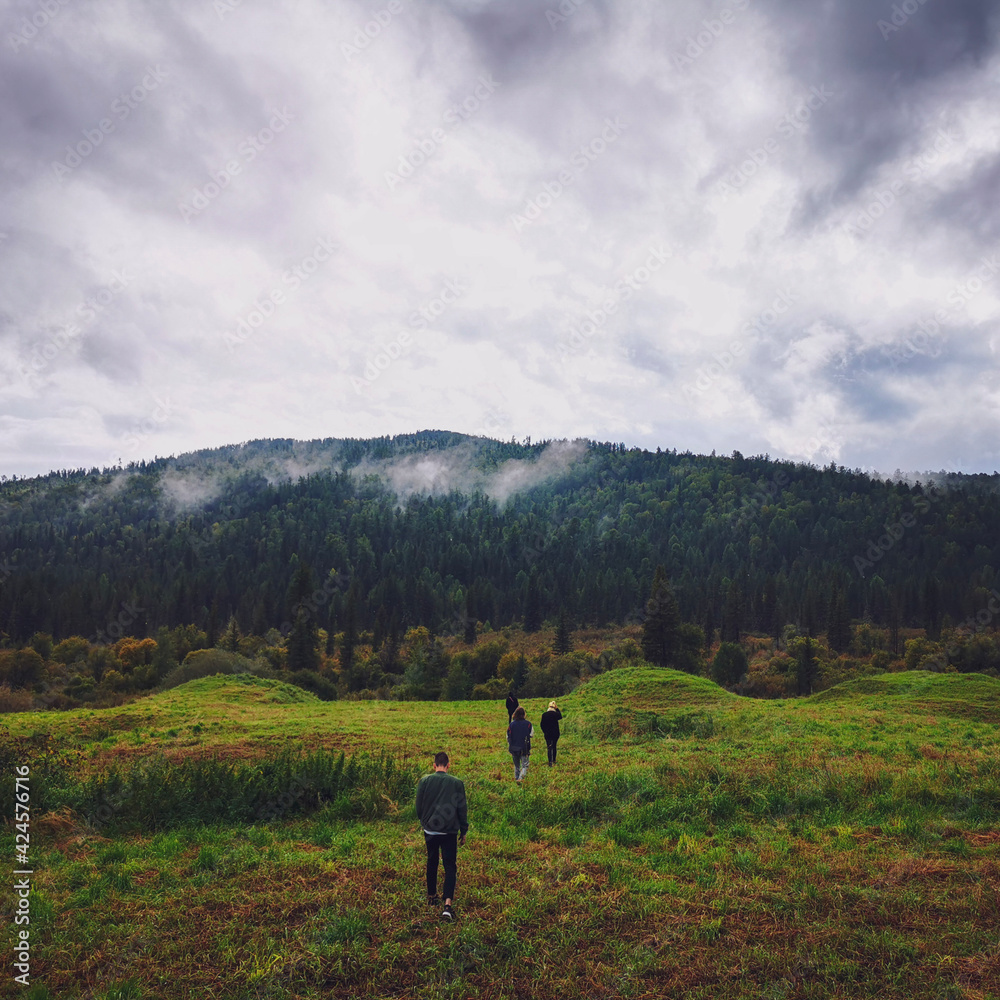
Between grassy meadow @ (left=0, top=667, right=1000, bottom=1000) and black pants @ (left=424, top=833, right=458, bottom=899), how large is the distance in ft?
1.47

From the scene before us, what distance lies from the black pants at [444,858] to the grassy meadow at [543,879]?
0.45m

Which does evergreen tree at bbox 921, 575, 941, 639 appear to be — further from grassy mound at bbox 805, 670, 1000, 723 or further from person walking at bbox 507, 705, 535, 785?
person walking at bbox 507, 705, 535, 785

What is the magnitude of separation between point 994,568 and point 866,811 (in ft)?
680

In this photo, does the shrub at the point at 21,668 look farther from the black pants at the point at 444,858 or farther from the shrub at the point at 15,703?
the black pants at the point at 444,858

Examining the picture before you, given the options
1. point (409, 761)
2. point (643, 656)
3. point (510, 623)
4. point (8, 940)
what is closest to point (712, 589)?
point (510, 623)

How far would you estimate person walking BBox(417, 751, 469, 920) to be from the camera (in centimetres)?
862

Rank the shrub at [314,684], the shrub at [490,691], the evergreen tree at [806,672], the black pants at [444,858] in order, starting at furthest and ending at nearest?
1. the evergreen tree at [806,672]
2. the shrub at [490,691]
3. the shrub at [314,684]
4. the black pants at [444,858]

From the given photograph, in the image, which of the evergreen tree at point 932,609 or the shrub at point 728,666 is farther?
the evergreen tree at point 932,609

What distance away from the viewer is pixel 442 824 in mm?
8680

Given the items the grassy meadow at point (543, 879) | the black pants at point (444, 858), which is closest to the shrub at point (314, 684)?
the grassy meadow at point (543, 879)

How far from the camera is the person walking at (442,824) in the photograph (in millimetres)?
8625

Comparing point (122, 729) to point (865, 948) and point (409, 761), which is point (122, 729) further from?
point (865, 948)

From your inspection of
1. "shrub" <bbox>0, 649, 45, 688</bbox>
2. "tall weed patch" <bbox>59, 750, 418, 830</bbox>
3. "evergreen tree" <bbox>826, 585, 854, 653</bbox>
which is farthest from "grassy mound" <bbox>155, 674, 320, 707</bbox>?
"evergreen tree" <bbox>826, 585, 854, 653</bbox>

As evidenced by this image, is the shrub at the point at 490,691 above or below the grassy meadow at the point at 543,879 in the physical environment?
below
